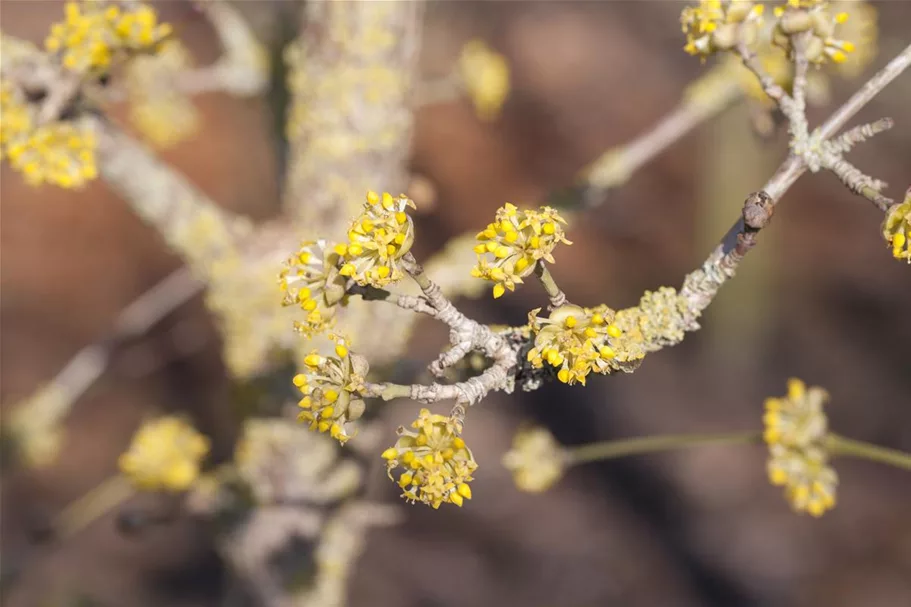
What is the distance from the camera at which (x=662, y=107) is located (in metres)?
7.48

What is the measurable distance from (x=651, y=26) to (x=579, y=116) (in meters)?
1.40

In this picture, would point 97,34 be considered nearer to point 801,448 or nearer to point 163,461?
point 163,461

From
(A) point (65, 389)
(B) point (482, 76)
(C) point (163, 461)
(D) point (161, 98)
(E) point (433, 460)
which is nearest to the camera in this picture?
(E) point (433, 460)

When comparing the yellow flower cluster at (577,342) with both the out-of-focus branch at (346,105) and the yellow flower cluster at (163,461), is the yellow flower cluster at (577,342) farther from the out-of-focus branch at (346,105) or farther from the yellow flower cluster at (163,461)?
the yellow flower cluster at (163,461)

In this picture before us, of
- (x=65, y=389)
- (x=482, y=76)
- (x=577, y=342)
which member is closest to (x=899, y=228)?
(x=577, y=342)

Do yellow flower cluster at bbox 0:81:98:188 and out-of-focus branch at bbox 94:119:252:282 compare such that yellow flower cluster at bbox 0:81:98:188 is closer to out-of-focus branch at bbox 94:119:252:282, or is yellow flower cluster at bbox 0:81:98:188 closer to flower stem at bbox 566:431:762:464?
out-of-focus branch at bbox 94:119:252:282

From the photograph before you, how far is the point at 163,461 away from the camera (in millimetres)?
1735

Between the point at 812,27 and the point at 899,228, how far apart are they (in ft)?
1.15

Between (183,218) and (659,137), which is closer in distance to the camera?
(183,218)

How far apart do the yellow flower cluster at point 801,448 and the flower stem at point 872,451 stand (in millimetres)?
25

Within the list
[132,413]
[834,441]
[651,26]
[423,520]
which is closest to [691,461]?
[423,520]

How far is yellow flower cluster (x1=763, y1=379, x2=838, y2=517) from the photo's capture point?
4.28ft

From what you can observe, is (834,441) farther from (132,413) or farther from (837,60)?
(132,413)

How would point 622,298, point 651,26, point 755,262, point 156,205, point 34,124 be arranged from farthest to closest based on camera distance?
point 651,26 < point 622,298 < point 755,262 < point 156,205 < point 34,124
